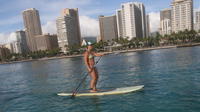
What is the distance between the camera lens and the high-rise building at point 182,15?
17888 centimetres

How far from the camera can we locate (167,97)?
11.7 metres

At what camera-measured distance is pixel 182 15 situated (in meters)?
182

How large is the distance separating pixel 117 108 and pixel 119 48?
13642 centimetres

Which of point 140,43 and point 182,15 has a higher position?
point 182,15

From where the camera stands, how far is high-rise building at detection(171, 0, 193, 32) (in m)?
179

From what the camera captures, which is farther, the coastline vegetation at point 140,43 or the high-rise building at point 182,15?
the high-rise building at point 182,15

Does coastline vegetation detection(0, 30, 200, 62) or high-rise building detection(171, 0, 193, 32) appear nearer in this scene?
coastline vegetation detection(0, 30, 200, 62)

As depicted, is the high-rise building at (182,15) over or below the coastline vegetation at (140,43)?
over

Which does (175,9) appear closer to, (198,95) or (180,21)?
(180,21)

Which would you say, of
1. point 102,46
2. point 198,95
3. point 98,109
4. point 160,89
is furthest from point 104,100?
point 102,46

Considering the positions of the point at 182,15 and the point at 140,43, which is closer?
the point at 140,43

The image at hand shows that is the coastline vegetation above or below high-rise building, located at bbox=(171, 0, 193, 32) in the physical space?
below

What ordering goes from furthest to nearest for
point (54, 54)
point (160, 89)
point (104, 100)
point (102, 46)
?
point (54, 54)
point (102, 46)
point (160, 89)
point (104, 100)

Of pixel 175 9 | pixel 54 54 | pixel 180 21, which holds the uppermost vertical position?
pixel 175 9
